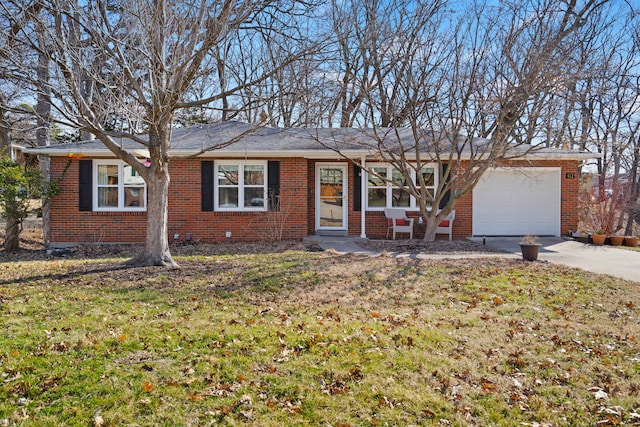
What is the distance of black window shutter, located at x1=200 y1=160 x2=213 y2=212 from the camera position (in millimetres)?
12820

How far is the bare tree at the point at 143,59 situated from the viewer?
6566mm

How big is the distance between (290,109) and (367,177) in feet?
14.3

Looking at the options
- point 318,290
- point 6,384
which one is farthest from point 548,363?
point 6,384

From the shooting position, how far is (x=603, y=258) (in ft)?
32.6

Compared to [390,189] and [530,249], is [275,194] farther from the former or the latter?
[530,249]

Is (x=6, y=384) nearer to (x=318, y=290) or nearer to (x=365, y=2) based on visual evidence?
(x=318, y=290)

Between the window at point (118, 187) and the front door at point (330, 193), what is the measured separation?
16.8ft

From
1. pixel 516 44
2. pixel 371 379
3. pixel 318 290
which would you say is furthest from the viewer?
pixel 516 44

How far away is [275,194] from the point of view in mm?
12906

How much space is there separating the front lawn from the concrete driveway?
58.7 inches

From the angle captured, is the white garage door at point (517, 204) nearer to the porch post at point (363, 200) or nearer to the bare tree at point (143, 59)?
the porch post at point (363, 200)

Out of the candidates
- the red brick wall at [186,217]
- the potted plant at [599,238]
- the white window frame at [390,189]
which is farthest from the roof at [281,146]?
the potted plant at [599,238]

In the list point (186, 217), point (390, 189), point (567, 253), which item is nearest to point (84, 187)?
point (186, 217)

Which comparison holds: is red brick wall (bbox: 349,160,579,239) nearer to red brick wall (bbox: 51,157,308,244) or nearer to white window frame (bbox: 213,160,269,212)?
red brick wall (bbox: 51,157,308,244)
